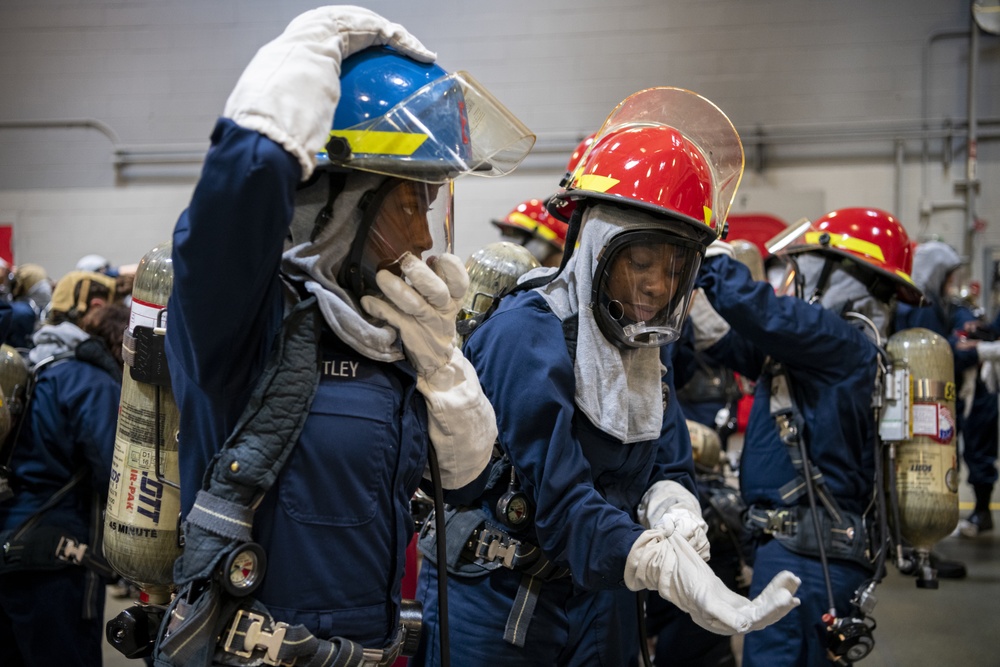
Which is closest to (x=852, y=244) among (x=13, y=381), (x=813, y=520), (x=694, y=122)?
(x=813, y=520)

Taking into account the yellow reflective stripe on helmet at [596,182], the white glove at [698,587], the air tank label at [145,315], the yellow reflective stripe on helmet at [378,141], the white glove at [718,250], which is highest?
the yellow reflective stripe on helmet at [596,182]

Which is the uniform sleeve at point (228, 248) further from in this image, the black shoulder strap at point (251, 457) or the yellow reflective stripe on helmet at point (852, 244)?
the yellow reflective stripe on helmet at point (852, 244)

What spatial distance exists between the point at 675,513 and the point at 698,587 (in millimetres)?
426

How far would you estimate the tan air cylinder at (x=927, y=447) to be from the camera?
340 cm

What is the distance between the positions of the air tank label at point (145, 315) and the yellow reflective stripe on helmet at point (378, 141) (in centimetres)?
77

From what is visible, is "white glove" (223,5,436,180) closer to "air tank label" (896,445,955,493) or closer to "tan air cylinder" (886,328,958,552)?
"tan air cylinder" (886,328,958,552)

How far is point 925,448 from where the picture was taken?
11.3ft

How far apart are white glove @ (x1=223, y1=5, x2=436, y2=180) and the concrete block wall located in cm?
823

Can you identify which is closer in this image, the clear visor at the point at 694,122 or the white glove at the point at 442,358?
the white glove at the point at 442,358

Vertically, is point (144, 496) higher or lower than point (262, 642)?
higher

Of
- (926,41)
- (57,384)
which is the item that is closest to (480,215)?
(926,41)

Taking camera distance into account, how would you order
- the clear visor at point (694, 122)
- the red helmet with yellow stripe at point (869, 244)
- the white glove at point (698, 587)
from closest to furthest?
the white glove at point (698, 587), the clear visor at point (694, 122), the red helmet with yellow stripe at point (869, 244)

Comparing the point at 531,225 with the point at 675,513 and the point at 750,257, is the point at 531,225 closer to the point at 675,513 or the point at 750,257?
the point at 750,257

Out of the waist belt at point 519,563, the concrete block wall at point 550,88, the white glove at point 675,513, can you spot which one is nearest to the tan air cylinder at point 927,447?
the white glove at point 675,513
